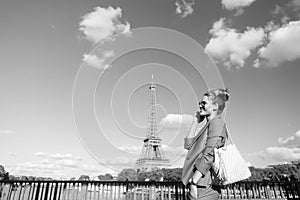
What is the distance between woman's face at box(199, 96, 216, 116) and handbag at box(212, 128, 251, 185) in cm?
22

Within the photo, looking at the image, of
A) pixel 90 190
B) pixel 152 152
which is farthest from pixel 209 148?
pixel 152 152

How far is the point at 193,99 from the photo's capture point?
13.1 ft

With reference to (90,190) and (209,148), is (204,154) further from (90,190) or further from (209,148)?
(90,190)

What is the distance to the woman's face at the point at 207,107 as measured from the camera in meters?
1.28

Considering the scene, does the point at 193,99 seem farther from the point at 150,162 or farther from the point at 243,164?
the point at 150,162

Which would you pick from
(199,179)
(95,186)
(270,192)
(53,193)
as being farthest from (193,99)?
(270,192)

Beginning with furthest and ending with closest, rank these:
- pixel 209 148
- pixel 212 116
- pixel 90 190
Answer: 1. pixel 90 190
2. pixel 212 116
3. pixel 209 148

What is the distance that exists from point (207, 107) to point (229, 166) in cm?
35

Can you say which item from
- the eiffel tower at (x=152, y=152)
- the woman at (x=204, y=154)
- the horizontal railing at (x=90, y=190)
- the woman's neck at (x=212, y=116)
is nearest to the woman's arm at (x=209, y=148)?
the woman at (x=204, y=154)

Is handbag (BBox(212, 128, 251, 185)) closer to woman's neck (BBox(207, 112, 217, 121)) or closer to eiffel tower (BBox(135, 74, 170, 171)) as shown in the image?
woman's neck (BBox(207, 112, 217, 121))

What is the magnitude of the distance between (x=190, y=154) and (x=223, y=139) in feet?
0.66

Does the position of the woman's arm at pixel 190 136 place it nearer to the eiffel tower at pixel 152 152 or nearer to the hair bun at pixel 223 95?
the hair bun at pixel 223 95

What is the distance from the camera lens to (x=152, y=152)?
89.3 feet

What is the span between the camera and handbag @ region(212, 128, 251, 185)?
44.1 inches
